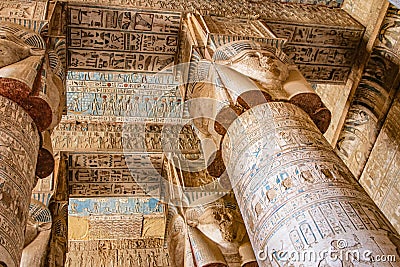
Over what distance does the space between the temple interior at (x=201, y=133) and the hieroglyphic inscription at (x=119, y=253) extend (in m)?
0.03

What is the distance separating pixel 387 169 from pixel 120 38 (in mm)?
3664

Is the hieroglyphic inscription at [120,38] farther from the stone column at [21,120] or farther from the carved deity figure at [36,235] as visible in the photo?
the carved deity figure at [36,235]

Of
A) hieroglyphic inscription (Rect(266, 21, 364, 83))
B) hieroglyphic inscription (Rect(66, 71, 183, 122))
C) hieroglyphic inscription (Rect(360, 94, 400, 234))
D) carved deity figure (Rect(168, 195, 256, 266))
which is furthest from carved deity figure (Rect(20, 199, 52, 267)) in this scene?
hieroglyphic inscription (Rect(360, 94, 400, 234))

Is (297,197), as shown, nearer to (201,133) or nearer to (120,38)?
(201,133)

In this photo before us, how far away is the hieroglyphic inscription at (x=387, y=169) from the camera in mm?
5590

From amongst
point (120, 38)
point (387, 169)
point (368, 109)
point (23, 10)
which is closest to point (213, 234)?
point (387, 169)

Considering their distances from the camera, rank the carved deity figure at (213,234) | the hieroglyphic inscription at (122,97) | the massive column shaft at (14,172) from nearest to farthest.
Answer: the massive column shaft at (14,172) → the carved deity figure at (213,234) → the hieroglyphic inscription at (122,97)

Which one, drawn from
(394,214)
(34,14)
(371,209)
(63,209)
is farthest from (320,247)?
(63,209)

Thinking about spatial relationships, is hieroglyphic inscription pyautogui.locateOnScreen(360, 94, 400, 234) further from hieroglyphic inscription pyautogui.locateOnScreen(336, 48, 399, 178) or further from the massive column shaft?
the massive column shaft

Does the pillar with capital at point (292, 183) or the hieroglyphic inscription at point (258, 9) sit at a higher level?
the hieroglyphic inscription at point (258, 9)

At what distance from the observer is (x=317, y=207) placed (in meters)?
2.92

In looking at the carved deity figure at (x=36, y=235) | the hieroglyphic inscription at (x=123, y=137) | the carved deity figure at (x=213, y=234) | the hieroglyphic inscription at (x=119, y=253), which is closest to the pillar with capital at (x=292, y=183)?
the carved deity figure at (x=213, y=234)

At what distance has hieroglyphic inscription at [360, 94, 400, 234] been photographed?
18.3 feet

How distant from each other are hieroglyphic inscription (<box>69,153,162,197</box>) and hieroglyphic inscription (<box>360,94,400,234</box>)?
3.06 m
